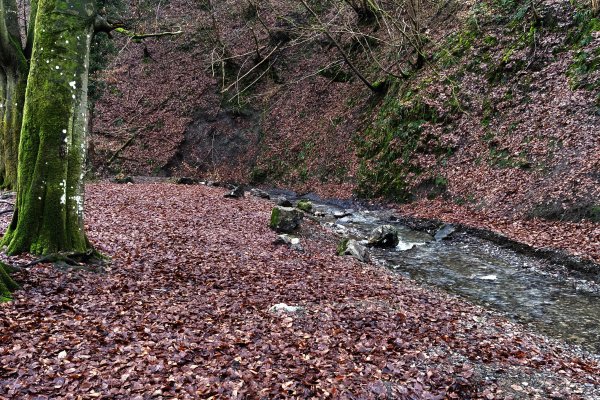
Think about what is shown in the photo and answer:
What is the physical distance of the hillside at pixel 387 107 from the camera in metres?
16.6

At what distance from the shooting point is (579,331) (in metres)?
8.51

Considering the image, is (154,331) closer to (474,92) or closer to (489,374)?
(489,374)

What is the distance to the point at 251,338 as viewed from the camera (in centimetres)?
636

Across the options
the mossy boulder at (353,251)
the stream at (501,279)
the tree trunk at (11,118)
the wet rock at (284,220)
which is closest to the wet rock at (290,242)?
the mossy boulder at (353,251)

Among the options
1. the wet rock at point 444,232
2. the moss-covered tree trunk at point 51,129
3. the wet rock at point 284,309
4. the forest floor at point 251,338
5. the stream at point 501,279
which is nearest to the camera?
the forest floor at point 251,338

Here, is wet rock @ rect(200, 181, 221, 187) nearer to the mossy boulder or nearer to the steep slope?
the steep slope

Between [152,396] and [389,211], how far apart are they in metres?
17.2

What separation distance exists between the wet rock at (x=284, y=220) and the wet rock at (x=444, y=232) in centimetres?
548

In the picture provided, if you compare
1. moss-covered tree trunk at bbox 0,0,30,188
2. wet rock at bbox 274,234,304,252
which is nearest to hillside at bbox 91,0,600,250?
moss-covered tree trunk at bbox 0,0,30,188

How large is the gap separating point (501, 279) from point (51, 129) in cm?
1157

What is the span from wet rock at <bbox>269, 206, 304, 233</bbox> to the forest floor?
159 inches

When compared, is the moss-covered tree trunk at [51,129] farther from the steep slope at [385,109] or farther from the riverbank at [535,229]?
the steep slope at [385,109]

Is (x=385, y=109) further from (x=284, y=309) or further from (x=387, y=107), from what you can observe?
(x=284, y=309)

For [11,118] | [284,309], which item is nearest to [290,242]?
[284,309]
